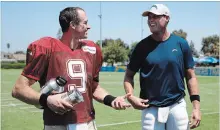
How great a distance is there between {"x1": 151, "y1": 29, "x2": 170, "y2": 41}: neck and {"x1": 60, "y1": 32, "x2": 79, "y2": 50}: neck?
1.33 meters

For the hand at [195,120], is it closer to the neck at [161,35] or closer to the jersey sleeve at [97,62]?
the neck at [161,35]

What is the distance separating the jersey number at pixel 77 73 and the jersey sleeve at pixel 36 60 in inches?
8.9

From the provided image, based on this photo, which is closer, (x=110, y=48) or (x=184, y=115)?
(x=184, y=115)

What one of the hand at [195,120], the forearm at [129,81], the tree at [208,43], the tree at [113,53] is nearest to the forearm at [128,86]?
the forearm at [129,81]

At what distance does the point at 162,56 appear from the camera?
404 centimetres

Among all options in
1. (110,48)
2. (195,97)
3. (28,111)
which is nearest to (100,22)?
Answer: (110,48)

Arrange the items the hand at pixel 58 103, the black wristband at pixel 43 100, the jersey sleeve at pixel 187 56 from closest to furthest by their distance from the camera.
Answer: the hand at pixel 58 103, the black wristband at pixel 43 100, the jersey sleeve at pixel 187 56

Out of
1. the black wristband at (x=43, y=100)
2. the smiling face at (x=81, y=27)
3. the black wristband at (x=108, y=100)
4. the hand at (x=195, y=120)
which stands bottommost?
the hand at (x=195, y=120)

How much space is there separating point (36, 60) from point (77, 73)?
1.24 feet

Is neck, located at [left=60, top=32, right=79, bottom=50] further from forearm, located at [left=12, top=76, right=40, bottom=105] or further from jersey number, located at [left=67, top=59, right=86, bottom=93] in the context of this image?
forearm, located at [left=12, top=76, right=40, bottom=105]

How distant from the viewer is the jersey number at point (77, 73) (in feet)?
9.77

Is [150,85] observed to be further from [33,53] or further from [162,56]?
[33,53]

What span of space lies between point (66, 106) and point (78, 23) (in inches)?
36.0

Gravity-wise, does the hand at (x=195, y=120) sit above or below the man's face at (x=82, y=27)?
below
